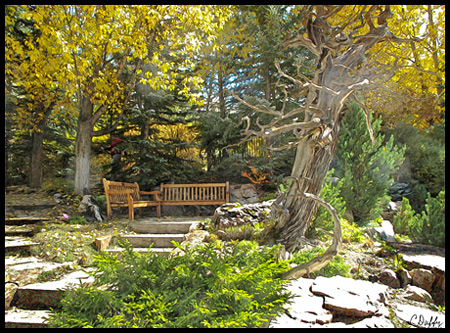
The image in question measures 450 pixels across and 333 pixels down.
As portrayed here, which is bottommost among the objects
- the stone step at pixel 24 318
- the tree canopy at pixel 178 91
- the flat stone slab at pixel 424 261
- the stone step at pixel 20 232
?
the stone step at pixel 24 318

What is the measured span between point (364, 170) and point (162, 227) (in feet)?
14.7

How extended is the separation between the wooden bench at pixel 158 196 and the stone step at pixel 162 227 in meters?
0.77

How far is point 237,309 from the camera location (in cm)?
197

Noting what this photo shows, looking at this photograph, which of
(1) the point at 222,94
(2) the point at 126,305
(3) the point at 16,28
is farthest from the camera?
(1) the point at 222,94

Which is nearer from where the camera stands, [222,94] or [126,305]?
[126,305]

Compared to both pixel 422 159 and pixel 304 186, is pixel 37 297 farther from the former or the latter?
pixel 422 159

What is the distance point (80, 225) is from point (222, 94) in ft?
24.9

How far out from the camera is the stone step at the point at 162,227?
5879mm

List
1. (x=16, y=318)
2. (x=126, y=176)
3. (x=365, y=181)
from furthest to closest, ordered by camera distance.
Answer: (x=126, y=176)
(x=365, y=181)
(x=16, y=318)

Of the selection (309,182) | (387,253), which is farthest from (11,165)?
(387,253)

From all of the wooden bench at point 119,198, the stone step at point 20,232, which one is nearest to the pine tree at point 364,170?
the wooden bench at point 119,198

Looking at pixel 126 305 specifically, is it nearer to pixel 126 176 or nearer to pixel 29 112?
pixel 126 176

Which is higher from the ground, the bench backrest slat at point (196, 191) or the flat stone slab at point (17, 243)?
the bench backrest slat at point (196, 191)

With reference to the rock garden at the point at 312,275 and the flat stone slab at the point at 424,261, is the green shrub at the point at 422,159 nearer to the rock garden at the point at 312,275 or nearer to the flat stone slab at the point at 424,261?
the rock garden at the point at 312,275
